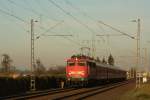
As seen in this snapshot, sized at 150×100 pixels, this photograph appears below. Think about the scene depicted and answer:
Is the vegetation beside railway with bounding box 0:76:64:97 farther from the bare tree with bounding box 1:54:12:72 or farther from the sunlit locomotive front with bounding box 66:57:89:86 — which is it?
the bare tree with bounding box 1:54:12:72

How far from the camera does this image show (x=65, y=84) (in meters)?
60.2

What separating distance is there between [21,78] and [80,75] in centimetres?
713

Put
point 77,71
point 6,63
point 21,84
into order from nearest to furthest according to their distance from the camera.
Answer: point 21,84
point 77,71
point 6,63

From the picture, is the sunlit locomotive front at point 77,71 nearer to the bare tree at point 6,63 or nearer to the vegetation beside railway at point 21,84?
the vegetation beside railway at point 21,84

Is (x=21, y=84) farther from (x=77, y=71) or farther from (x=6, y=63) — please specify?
(x=6, y=63)

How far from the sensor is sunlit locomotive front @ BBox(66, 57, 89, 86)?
50750 millimetres

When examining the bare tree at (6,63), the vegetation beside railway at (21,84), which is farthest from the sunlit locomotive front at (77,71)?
the bare tree at (6,63)

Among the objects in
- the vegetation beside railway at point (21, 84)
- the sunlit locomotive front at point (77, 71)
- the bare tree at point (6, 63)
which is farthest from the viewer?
the bare tree at point (6, 63)

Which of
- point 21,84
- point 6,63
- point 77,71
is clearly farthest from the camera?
point 6,63

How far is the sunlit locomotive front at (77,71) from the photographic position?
1998 inches

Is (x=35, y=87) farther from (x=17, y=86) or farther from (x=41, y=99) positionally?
(x=41, y=99)

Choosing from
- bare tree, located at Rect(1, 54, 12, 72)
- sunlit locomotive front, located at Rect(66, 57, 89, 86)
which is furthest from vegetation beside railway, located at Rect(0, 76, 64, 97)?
bare tree, located at Rect(1, 54, 12, 72)

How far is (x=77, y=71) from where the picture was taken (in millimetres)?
51406

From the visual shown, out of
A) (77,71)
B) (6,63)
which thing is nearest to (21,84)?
(77,71)
